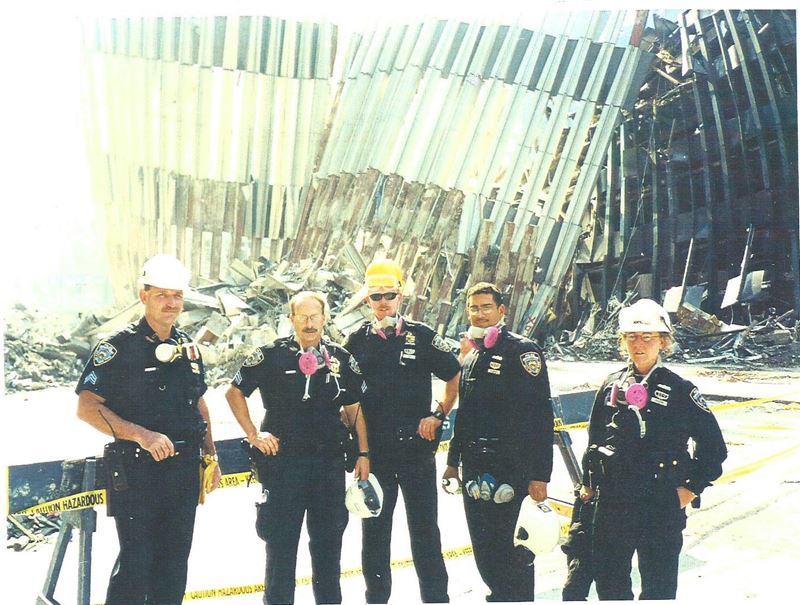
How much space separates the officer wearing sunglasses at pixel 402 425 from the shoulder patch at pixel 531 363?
44 cm

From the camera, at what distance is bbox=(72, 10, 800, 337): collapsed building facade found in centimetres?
446

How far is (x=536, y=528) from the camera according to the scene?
11.9 feet

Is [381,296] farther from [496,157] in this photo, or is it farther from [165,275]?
[496,157]

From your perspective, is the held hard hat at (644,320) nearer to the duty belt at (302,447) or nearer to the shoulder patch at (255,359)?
the duty belt at (302,447)

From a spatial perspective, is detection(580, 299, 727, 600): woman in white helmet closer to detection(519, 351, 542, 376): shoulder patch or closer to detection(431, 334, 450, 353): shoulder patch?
detection(519, 351, 542, 376): shoulder patch

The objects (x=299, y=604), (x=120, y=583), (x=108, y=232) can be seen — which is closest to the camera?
(x=120, y=583)

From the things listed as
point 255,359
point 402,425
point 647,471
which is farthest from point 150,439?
point 647,471

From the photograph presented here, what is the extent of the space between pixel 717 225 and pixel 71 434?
4.17 m

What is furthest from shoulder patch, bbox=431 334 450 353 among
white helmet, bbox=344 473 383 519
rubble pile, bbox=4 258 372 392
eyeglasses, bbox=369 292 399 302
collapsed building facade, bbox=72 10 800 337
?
white helmet, bbox=344 473 383 519

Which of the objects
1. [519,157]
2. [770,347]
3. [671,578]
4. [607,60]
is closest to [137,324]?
[519,157]

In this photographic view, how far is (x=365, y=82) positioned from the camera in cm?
452

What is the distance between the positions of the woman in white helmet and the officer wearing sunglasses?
820 millimetres

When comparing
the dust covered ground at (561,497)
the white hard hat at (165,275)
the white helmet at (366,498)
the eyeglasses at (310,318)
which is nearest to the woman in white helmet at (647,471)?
the dust covered ground at (561,497)

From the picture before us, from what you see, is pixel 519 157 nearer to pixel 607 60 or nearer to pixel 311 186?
pixel 607 60
